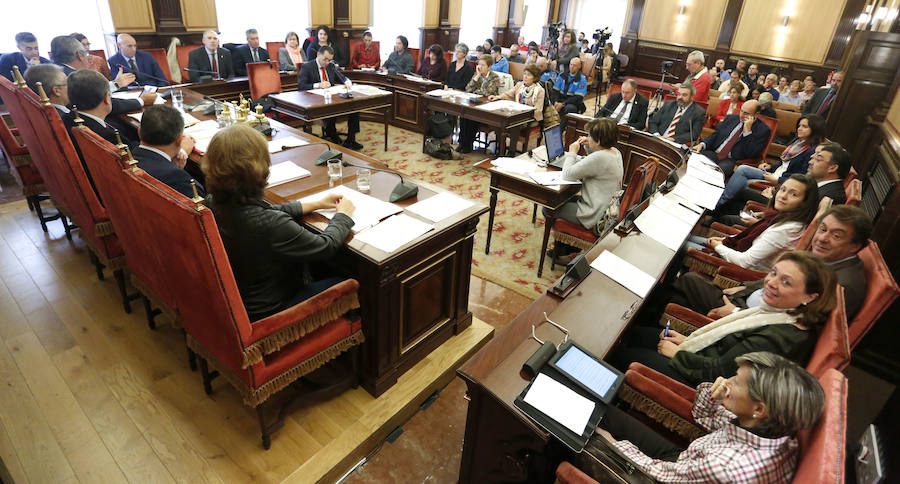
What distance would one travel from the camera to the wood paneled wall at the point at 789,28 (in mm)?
9336

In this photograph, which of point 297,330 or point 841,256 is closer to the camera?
point 297,330

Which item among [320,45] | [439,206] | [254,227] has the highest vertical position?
[320,45]

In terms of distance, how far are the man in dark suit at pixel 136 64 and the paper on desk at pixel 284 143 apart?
306 cm

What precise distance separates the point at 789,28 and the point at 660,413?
453 inches

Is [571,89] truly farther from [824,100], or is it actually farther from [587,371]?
[587,371]

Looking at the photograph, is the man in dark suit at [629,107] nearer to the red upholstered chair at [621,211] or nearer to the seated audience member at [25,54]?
the red upholstered chair at [621,211]

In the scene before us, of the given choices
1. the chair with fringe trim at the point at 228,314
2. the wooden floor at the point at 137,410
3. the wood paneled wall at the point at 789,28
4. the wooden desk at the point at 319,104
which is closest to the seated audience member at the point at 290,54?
the wooden desk at the point at 319,104

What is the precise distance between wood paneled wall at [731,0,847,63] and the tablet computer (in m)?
11.5

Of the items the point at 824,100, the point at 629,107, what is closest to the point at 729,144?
the point at 629,107

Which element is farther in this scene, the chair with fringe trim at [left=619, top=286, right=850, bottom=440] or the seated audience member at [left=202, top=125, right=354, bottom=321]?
the seated audience member at [left=202, top=125, right=354, bottom=321]

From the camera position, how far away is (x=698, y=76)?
21.7ft

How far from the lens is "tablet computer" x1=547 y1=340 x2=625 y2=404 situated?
57.7 inches

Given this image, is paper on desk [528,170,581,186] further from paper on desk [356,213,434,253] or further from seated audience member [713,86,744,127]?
seated audience member [713,86,744,127]

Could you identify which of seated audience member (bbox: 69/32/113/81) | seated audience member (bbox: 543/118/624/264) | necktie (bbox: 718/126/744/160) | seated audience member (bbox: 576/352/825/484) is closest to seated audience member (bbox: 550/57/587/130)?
necktie (bbox: 718/126/744/160)
